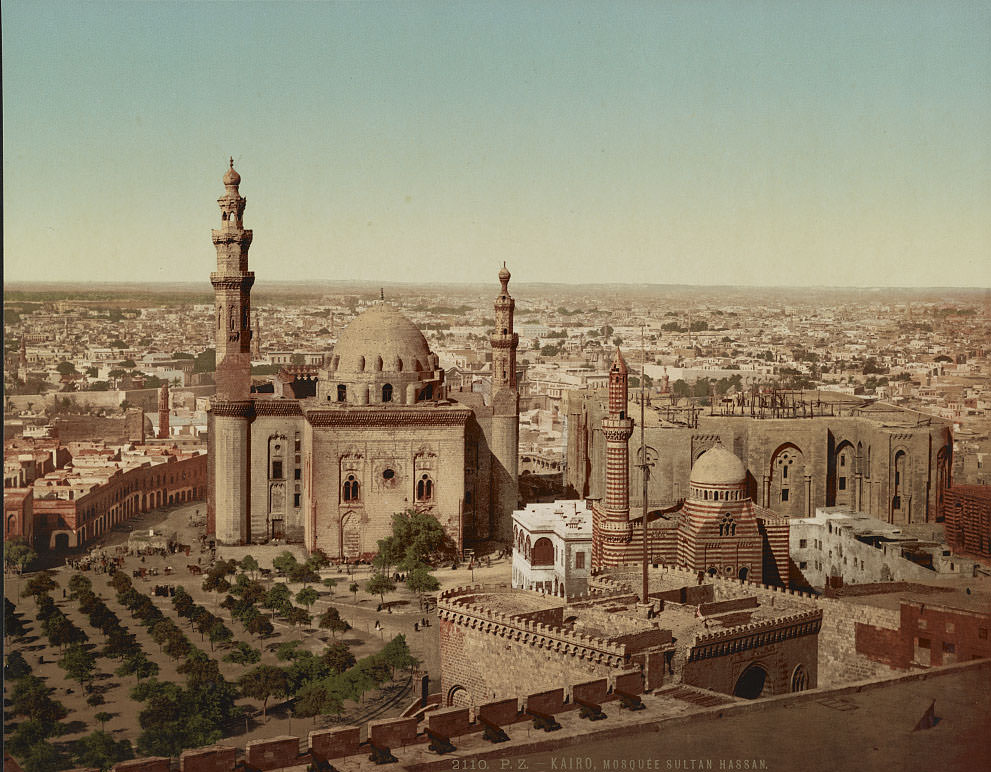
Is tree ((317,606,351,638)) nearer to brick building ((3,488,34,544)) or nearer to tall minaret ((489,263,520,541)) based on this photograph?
tall minaret ((489,263,520,541))

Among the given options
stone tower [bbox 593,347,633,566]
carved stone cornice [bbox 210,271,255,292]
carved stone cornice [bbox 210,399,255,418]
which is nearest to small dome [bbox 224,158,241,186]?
carved stone cornice [bbox 210,271,255,292]

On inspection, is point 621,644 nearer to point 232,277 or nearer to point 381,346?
point 381,346

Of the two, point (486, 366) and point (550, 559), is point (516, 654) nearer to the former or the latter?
point (550, 559)

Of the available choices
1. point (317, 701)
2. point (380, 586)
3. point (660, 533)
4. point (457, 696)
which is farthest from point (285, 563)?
point (457, 696)

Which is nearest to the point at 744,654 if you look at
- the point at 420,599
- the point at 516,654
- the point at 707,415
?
the point at 516,654

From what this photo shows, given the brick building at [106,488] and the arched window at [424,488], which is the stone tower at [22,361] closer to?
the brick building at [106,488]

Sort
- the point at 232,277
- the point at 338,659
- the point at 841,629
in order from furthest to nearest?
the point at 232,277 → the point at 338,659 → the point at 841,629
